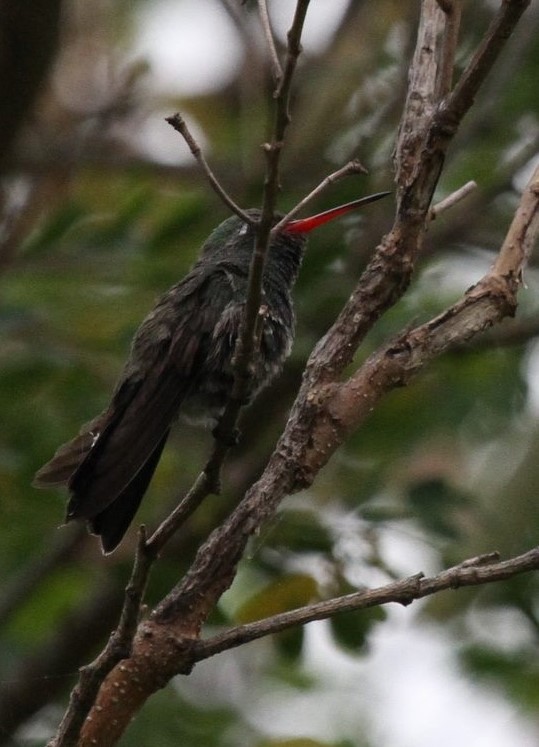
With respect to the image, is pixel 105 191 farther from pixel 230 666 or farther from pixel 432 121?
pixel 432 121

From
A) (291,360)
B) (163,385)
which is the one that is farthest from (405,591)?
(291,360)

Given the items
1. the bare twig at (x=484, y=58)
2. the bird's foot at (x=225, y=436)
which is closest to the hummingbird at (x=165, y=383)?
the bird's foot at (x=225, y=436)

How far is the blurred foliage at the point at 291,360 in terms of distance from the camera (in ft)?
18.0

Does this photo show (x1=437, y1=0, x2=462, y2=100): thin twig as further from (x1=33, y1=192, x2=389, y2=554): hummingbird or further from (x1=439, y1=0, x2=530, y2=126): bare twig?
(x1=33, y1=192, x2=389, y2=554): hummingbird

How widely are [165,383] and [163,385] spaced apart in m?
0.01

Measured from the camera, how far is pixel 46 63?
5.40m

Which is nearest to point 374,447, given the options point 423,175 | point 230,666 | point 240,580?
point 240,580

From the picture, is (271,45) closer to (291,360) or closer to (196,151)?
(196,151)

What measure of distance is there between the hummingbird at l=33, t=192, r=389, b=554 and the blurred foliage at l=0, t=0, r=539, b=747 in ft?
2.37

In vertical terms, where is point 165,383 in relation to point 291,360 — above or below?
below

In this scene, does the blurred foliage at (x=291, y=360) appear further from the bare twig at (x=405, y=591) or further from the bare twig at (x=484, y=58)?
the bare twig at (x=484, y=58)

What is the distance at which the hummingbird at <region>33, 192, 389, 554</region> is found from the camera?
409 centimetres

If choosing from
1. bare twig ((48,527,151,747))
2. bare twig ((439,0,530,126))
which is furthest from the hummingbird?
bare twig ((48,527,151,747))

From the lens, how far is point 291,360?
5766 millimetres
